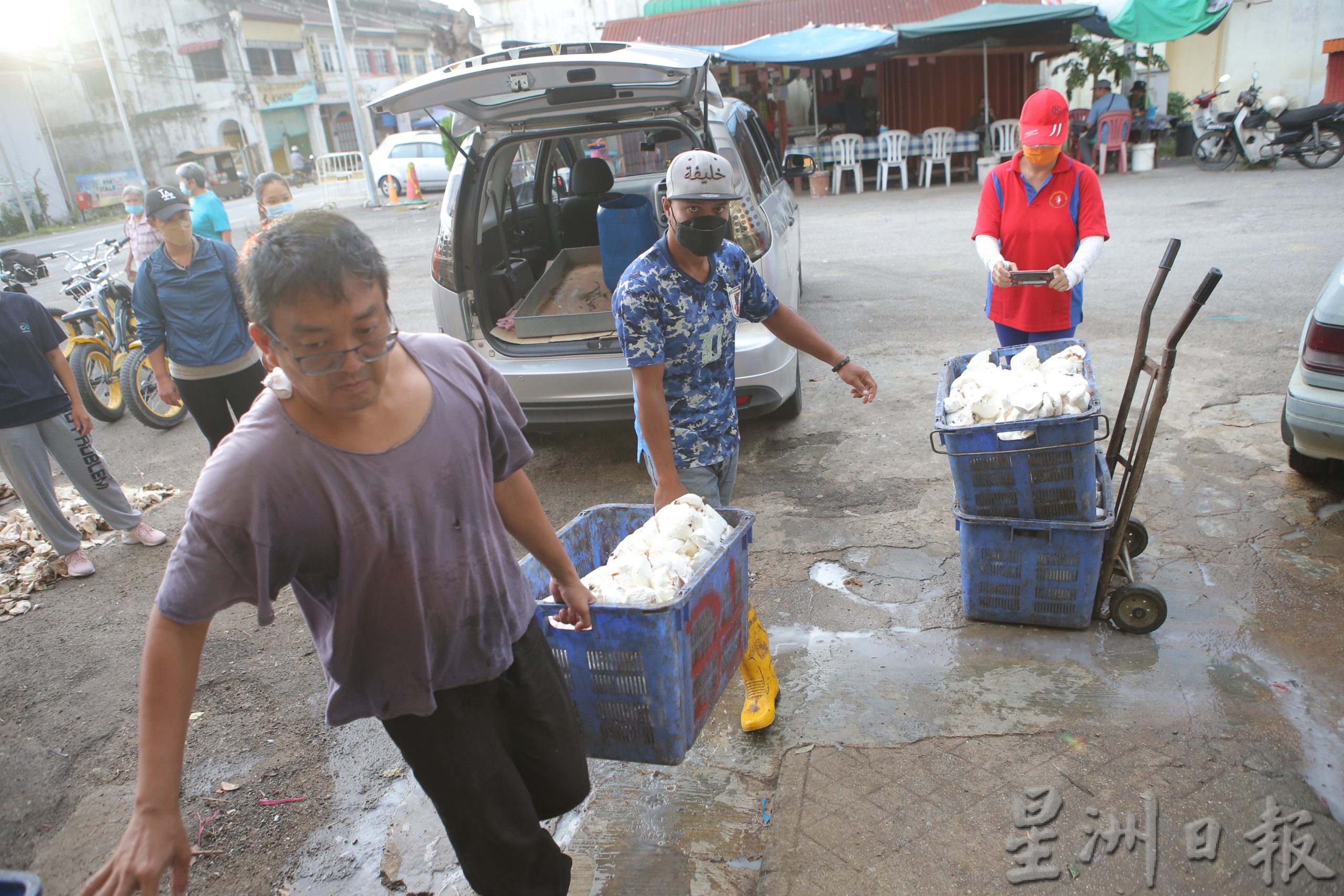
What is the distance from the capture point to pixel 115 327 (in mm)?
7184

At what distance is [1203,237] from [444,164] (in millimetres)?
17028

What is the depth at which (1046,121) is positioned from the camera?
3576mm

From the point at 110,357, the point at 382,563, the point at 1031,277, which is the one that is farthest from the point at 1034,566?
the point at 110,357

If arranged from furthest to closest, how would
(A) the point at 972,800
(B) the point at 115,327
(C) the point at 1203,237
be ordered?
(C) the point at 1203,237, (B) the point at 115,327, (A) the point at 972,800

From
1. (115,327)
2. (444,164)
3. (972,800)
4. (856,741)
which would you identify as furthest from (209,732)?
(444,164)

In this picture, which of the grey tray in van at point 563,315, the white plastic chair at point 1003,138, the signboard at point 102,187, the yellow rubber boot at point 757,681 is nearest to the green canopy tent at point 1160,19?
the white plastic chair at point 1003,138

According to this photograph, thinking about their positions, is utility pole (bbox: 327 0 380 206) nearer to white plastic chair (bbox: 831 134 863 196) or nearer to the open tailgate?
white plastic chair (bbox: 831 134 863 196)

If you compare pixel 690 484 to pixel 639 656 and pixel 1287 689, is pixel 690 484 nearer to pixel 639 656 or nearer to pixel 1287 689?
pixel 639 656

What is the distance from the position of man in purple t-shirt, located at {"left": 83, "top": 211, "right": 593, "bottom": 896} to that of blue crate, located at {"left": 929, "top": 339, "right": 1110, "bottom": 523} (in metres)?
1.61

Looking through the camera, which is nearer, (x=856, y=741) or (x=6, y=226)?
(x=856, y=741)

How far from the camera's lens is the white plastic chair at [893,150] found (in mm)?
15812

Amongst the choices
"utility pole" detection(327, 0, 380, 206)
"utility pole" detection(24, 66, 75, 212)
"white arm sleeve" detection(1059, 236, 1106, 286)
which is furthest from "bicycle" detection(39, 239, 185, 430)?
"utility pole" detection(24, 66, 75, 212)

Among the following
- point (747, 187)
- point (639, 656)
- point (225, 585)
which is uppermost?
point (747, 187)

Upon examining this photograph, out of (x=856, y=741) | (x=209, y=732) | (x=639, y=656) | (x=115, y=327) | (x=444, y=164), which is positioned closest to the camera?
(x=639, y=656)
